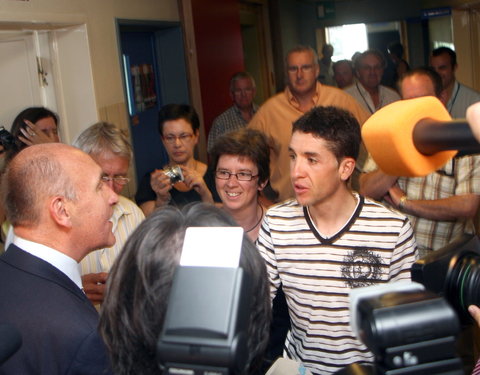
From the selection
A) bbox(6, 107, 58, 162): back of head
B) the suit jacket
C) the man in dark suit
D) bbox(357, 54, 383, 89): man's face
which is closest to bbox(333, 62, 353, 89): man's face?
bbox(357, 54, 383, 89): man's face

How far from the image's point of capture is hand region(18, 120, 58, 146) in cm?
297

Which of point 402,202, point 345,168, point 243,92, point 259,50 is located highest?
point 259,50

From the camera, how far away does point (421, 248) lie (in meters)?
2.65

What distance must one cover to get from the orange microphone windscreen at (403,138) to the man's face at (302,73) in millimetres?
3000

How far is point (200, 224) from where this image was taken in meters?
1.07

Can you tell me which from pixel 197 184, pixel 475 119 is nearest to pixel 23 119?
pixel 197 184

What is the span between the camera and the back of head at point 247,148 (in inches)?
100

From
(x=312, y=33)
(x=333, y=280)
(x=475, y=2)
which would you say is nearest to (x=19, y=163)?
(x=333, y=280)

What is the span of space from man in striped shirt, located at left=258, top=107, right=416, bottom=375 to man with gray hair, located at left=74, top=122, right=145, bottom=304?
73 cm

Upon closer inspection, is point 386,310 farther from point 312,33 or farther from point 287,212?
point 312,33

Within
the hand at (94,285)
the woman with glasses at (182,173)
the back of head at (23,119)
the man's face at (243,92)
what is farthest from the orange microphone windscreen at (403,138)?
the man's face at (243,92)

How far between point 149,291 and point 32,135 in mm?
2241

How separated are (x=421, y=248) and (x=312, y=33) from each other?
870 cm

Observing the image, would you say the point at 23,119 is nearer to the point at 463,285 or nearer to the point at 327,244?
the point at 327,244
